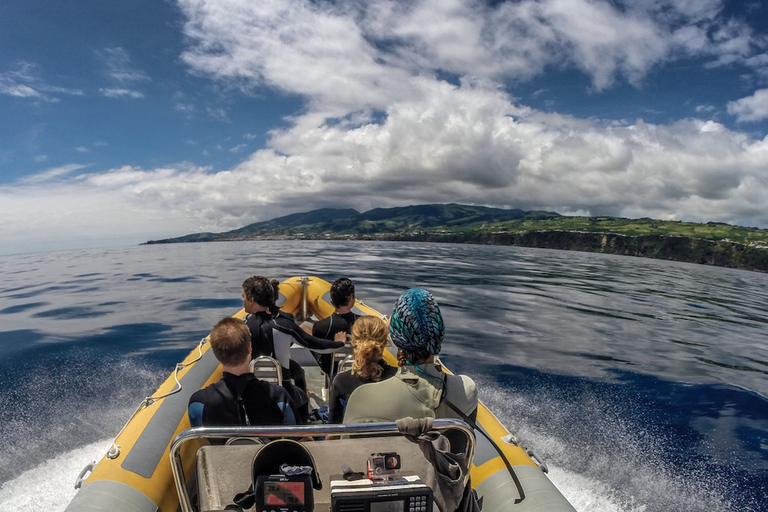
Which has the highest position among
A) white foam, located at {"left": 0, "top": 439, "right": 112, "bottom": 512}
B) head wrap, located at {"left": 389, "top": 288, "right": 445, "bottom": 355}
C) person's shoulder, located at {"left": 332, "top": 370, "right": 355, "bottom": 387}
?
head wrap, located at {"left": 389, "top": 288, "right": 445, "bottom": 355}

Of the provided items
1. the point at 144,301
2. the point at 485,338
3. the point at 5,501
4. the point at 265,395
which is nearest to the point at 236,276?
the point at 144,301

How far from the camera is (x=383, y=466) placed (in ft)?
6.36

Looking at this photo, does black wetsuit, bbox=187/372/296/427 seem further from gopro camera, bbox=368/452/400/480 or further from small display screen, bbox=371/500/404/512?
small display screen, bbox=371/500/404/512

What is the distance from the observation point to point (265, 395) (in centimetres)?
275

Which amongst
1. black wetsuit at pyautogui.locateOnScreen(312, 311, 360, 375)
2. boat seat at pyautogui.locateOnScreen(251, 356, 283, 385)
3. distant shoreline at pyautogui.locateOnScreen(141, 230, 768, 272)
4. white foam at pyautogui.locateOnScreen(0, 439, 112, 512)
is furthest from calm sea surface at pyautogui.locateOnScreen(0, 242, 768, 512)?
distant shoreline at pyautogui.locateOnScreen(141, 230, 768, 272)

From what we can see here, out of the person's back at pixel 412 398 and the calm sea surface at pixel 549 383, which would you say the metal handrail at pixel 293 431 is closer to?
the person's back at pixel 412 398

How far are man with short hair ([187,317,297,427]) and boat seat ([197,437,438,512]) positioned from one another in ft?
1.94

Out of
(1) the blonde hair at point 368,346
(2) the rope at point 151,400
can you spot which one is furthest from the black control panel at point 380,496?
(2) the rope at point 151,400

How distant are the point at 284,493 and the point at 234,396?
1034 mm

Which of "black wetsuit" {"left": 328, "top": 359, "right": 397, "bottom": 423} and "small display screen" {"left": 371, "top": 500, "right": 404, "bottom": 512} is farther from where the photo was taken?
"black wetsuit" {"left": 328, "top": 359, "right": 397, "bottom": 423}

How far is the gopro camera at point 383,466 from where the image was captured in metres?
1.91

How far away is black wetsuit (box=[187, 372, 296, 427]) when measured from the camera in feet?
8.72

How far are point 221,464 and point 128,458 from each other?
5.66 ft

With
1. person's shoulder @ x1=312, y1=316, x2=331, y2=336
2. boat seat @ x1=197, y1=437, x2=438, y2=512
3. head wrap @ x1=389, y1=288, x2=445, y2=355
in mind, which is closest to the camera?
boat seat @ x1=197, y1=437, x2=438, y2=512
